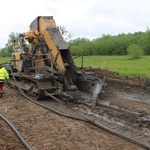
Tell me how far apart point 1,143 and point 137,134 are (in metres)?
3.36

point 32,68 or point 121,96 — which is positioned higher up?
point 32,68

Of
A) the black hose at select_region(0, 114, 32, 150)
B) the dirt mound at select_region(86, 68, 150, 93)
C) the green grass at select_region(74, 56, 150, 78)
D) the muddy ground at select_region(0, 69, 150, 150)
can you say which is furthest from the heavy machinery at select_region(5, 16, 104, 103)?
the green grass at select_region(74, 56, 150, 78)

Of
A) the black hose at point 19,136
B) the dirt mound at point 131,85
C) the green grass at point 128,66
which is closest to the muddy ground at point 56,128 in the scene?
the black hose at point 19,136

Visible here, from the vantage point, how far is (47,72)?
13203 mm

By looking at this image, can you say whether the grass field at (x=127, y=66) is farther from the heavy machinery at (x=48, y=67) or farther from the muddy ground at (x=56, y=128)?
the heavy machinery at (x=48, y=67)

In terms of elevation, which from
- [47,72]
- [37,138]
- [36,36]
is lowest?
[37,138]

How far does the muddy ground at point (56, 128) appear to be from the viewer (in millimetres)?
7172

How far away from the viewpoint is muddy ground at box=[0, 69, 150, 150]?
7172 millimetres

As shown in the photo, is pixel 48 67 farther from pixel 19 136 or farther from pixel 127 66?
pixel 127 66

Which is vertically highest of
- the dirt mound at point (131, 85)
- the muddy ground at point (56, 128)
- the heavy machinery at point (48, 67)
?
the heavy machinery at point (48, 67)

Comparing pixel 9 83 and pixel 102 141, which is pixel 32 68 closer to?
pixel 9 83

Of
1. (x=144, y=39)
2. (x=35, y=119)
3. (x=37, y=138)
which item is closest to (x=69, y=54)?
(x=35, y=119)

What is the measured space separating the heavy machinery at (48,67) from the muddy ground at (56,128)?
2.85 feet

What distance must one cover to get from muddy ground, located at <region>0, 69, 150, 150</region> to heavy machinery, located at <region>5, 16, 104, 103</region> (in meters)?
0.87
